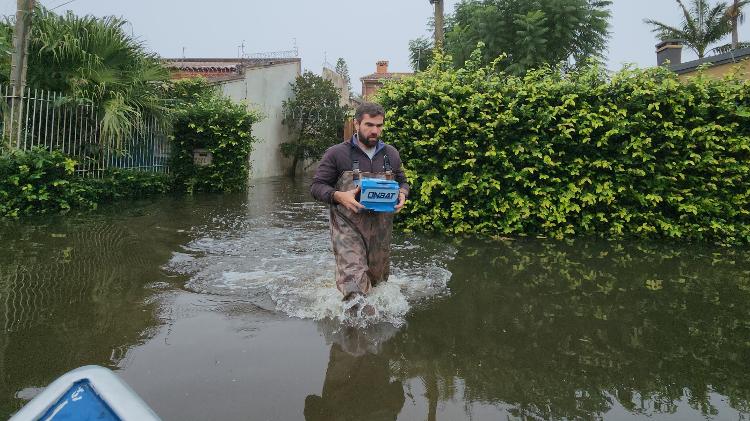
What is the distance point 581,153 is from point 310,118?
16.4 m

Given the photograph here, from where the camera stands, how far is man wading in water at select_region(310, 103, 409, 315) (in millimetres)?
3990

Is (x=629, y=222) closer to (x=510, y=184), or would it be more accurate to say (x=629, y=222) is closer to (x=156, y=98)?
(x=510, y=184)

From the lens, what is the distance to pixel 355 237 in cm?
410

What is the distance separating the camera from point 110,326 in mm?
3688

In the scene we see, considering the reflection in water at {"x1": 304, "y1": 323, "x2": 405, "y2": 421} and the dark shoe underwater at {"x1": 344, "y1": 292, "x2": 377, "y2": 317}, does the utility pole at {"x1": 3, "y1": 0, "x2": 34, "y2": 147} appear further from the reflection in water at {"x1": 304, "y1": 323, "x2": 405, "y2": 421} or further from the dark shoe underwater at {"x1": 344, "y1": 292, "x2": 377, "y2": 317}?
the reflection in water at {"x1": 304, "y1": 323, "x2": 405, "y2": 421}

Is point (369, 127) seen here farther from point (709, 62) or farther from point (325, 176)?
point (709, 62)

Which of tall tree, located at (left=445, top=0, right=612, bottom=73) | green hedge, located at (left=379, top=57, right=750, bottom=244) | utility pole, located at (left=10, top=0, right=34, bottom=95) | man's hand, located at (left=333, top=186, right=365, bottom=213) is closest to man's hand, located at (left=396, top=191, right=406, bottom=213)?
man's hand, located at (left=333, top=186, right=365, bottom=213)

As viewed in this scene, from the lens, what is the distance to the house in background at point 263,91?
682 inches

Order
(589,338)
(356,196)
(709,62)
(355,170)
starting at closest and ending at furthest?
(589,338), (356,196), (355,170), (709,62)

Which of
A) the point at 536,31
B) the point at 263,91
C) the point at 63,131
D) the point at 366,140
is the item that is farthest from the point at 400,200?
the point at 263,91

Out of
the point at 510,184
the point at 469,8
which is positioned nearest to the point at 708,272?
the point at 510,184

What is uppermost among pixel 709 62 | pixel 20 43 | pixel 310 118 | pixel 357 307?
pixel 310 118

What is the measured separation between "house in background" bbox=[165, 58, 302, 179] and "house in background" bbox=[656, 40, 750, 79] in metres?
12.6

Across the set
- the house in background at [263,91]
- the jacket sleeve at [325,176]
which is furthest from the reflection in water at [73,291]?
the house in background at [263,91]
